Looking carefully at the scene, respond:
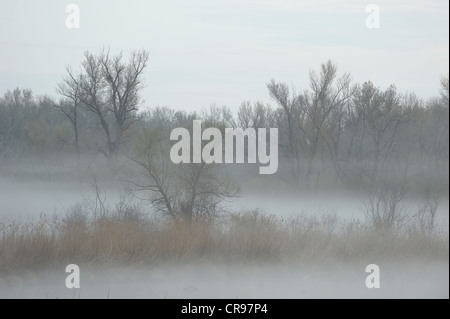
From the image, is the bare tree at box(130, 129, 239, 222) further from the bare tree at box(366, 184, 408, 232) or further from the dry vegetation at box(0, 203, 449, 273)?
the dry vegetation at box(0, 203, 449, 273)

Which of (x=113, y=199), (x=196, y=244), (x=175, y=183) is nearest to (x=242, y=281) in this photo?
(x=196, y=244)

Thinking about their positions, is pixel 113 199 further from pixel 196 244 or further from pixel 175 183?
pixel 196 244

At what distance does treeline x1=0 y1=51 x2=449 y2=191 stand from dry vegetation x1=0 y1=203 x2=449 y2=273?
1086 cm

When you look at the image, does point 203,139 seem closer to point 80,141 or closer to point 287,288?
point 287,288

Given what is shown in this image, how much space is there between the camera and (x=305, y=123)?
3112 cm

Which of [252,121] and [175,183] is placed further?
[252,121]

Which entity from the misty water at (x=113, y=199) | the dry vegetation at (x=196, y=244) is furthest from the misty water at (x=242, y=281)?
the misty water at (x=113, y=199)

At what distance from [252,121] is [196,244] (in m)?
17.5

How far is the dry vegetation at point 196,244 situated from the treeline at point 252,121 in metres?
10.9

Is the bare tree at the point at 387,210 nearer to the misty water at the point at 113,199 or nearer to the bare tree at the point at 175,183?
the misty water at the point at 113,199

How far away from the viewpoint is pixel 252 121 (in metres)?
27.5

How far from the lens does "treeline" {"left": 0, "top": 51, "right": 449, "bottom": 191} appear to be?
24.4 meters
